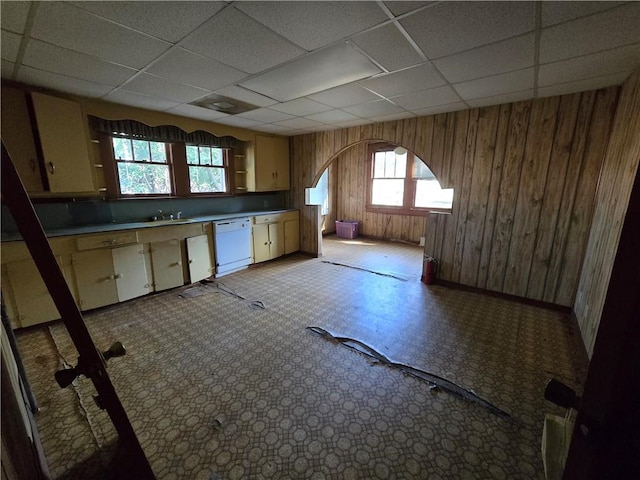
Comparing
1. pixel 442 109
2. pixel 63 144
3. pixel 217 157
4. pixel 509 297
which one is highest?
pixel 442 109

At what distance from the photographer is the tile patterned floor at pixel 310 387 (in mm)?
1501

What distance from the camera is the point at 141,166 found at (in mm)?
3744

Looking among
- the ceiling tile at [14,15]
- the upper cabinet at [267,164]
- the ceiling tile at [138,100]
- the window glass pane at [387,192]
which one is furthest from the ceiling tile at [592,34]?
the window glass pane at [387,192]

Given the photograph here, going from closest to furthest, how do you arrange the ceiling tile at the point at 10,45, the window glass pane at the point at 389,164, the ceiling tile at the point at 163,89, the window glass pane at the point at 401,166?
1. the ceiling tile at the point at 10,45
2. the ceiling tile at the point at 163,89
3. the window glass pane at the point at 401,166
4. the window glass pane at the point at 389,164

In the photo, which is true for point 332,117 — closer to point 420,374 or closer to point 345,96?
point 345,96

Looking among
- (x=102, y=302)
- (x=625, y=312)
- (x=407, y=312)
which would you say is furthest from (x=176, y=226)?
(x=625, y=312)

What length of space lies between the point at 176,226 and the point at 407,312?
10.2 feet

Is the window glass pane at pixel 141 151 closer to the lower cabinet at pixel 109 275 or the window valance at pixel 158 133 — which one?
the window valance at pixel 158 133

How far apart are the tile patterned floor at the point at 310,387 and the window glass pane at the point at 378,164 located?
4.12 m

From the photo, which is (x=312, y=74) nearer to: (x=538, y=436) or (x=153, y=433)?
(x=153, y=433)

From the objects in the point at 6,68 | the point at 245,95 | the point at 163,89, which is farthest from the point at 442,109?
the point at 6,68

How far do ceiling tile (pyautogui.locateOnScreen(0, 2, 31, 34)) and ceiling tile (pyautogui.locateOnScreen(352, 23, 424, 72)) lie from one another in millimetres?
1836

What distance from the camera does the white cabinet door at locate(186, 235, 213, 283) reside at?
12.6 feet

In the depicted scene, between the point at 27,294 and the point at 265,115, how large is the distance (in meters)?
3.22
